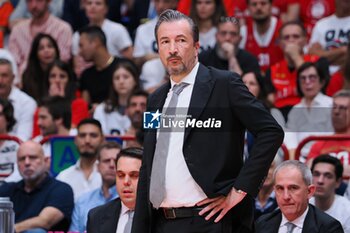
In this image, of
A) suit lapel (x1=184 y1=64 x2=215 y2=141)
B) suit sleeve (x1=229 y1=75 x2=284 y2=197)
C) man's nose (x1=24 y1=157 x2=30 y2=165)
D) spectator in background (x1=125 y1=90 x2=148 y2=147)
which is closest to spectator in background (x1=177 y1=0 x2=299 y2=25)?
spectator in background (x1=125 y1=90 x2=148 y2=147)

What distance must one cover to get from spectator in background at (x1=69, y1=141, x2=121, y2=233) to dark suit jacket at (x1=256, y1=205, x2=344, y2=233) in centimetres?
192

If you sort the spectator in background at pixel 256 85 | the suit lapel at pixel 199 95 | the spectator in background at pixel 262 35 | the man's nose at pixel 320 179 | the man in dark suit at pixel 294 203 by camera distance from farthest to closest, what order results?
1. the spectator in background at pixel 262 35
2. the spectator in background at pixel 256 85
3. the man's nose at pixel 320 179
4. the man in dark suit at pixel 294 203
5. the suit lapel at pixel 199 95

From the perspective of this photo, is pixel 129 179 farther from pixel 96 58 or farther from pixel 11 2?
pixel 11 2

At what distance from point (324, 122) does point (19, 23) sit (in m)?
4.73

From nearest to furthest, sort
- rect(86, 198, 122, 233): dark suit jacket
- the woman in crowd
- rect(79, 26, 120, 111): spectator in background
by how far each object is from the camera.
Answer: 1. rect(86, 198, 122, 233): dark suit jacket
2. the woman in crowd
3. rect(79, 26, 120, 111): spectator in background

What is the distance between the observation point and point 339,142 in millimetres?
8859

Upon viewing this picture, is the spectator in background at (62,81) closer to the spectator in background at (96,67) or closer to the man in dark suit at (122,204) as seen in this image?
the spectator in background at (96,67)

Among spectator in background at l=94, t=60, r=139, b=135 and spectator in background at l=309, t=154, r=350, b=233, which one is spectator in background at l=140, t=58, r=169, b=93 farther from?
spectator in background at l=309, t=154, r=350, b=233

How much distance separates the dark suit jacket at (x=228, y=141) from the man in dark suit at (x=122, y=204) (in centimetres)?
161

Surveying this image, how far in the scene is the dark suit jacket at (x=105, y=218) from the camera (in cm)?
687

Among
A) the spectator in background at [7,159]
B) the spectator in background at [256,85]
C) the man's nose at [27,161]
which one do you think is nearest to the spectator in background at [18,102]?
the spectator in background at [7,159]

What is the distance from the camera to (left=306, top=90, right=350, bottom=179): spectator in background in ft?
29.0

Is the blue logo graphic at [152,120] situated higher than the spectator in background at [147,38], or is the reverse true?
the spectator in background at [147,38]

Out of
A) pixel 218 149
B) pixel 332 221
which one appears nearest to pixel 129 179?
pixel 332 221
